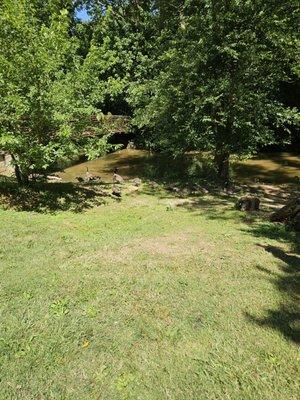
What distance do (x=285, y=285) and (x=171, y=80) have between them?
12123mm

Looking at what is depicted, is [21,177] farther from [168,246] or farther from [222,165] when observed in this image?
[222,165]

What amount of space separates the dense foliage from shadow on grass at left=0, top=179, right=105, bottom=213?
748 mm

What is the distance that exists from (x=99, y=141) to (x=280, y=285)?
7.67 meters

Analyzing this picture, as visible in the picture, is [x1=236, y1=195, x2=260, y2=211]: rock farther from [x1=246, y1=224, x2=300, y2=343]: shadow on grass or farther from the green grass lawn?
the green grass lawn

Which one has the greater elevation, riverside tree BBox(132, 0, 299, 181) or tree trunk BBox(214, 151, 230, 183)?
riverside tree BBox(132, 0, 299, 181)

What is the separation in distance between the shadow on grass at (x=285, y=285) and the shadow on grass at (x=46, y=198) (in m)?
5.90

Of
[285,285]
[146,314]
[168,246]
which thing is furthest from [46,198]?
[285,285]

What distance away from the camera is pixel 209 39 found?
52.3 feet

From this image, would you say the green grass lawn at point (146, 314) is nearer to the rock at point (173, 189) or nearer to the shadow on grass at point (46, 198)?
the shadow on grass at point (46, 198)

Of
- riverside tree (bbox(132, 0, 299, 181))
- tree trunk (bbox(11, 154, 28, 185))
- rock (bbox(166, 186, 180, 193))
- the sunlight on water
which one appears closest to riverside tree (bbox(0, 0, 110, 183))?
tree trunk (bbox(11, 154, 28, 185))

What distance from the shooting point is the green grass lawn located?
198 inches

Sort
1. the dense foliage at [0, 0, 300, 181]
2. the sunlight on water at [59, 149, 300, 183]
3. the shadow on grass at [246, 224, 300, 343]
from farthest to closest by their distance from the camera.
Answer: the sunlight on water at [59, 149, 300, 183] → the dense foliage at [0, 0, 300, 181] → the shadow on grass at [246, 224, 300, 343]

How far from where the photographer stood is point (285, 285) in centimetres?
740

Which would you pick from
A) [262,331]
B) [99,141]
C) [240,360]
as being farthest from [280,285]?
[99,141]
